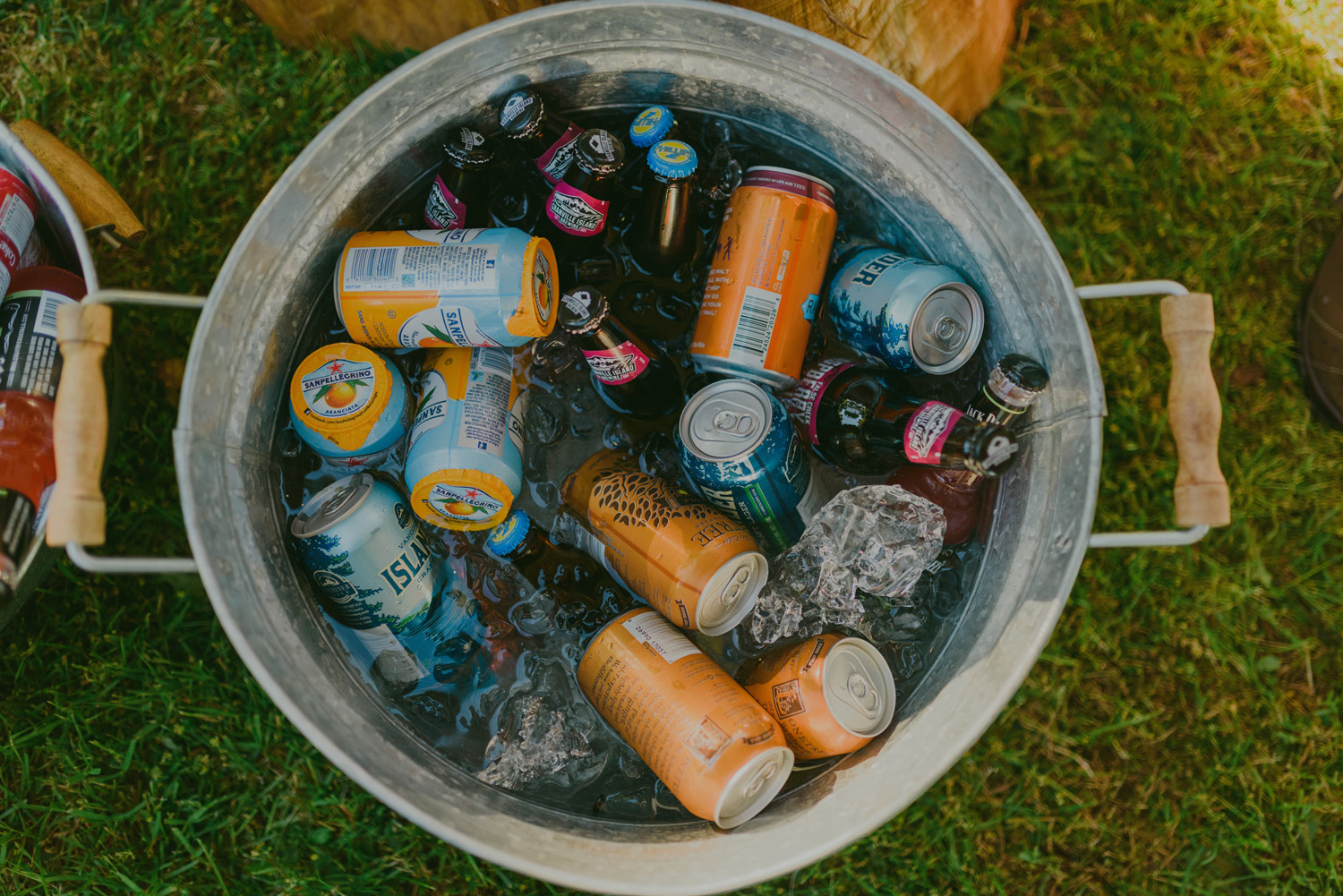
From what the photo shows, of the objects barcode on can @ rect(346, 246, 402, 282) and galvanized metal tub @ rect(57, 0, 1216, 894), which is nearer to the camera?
galvanized metal tub @ rect(57, 0, 1216, 894)

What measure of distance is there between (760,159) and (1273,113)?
4.61 ft

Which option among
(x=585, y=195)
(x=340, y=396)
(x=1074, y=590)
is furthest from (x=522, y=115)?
(x=1074, y=590)

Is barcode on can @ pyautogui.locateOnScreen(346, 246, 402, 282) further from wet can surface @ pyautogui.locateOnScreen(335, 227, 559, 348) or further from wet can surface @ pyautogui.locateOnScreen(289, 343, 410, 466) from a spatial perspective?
wet can surface @ pyautogui.locateOnScreen(289, 343, 410, 466)

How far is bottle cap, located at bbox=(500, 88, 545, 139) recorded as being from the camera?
1414mm

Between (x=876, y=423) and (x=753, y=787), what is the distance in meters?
0.61

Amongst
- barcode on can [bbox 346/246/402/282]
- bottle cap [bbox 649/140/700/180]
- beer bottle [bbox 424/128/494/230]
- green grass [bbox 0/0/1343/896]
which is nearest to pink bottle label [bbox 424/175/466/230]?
beer bottle [bbox 424/128/494/230]

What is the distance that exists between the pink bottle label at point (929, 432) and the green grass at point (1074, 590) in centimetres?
86

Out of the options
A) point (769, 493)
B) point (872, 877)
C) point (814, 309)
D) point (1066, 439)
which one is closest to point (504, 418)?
point (769, 493)

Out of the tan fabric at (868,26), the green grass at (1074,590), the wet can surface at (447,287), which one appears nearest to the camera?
the wet can surface at (447,287)

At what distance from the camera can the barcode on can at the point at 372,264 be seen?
1.40 metres

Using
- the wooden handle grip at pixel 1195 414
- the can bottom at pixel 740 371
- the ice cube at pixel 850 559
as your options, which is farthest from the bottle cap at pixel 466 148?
the wooden handle grip at pixel 1195 414

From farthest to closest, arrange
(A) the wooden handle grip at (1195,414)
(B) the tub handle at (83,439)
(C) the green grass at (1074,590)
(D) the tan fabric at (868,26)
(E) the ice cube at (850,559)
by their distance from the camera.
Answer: (C) the green grass at (1074,590)
(D) the tan fabric at (868,26)
(E) the ice cube at (850,559)
(A) the wooden handle grip at (1195,414)
(B) the tub handle at (83,439)

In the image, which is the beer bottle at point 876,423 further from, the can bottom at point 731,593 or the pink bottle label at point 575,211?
the pink bottle label at point 575,211

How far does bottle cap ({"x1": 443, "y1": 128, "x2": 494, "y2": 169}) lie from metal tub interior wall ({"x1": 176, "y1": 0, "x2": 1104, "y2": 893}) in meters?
0.04
